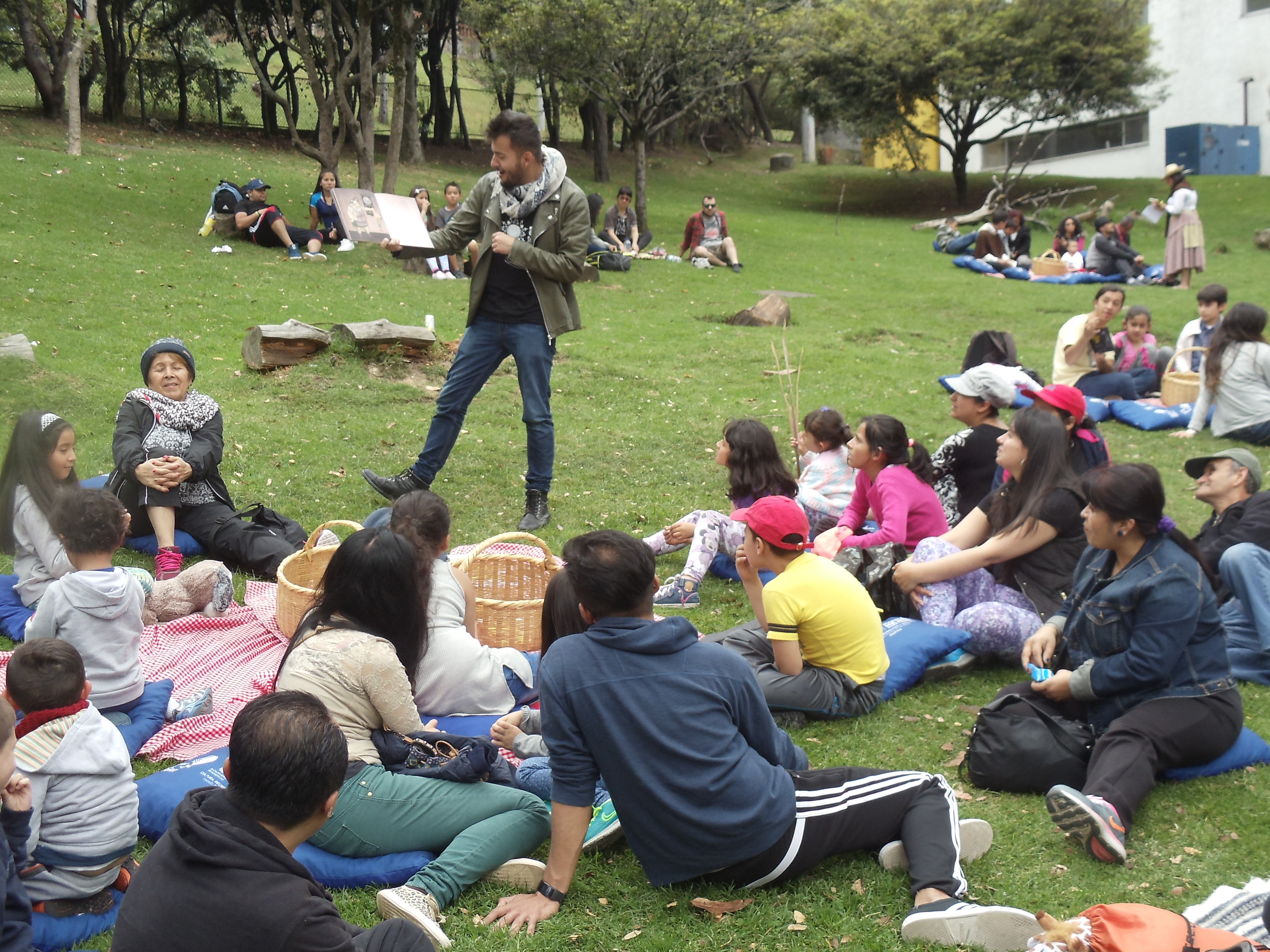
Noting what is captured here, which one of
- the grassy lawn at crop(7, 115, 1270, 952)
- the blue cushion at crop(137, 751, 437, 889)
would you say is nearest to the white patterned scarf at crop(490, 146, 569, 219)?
the grassy lawn at crop(7, 115, 1270, 952)

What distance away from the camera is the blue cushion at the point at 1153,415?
30.7 ft

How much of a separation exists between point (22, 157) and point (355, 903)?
17.1 meters

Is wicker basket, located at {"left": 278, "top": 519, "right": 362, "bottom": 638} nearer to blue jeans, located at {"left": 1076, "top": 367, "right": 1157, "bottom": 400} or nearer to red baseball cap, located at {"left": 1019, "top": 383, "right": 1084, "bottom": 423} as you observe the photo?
red baseball cap, located at {"left": 1019, "top": 383, "right": 1084, "bottom": 423}

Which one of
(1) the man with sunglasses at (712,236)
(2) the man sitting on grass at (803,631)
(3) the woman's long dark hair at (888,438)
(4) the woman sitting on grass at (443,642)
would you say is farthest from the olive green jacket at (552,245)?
(1) the man with sunglasses at (712,236)

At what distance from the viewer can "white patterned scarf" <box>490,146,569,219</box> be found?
622 centimetres

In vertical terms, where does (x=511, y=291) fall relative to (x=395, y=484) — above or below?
above

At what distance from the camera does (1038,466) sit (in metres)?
4.86

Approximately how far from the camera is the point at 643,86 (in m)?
19.9

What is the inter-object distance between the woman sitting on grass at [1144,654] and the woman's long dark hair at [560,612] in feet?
5.42

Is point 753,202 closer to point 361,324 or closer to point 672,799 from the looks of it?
point 361,324

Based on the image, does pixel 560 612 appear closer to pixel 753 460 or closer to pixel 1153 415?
pixel 753 460

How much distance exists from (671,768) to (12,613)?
3.69 meters

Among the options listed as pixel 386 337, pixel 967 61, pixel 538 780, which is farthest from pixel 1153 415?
pixel 967 61

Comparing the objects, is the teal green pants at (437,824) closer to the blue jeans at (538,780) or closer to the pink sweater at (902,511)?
the blue jeans at (538,780)
